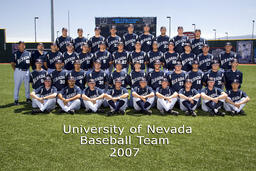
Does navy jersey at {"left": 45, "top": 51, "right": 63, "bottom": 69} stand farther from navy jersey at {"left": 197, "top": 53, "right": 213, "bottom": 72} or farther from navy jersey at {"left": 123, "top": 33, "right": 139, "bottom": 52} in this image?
navy jersey at {"left": 197, "top": 53, "right": 213, "bottom": 72}

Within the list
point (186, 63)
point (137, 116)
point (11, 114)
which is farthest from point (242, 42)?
point (11, 114)

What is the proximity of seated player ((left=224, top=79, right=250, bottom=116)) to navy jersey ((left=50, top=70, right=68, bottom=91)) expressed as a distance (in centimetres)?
480

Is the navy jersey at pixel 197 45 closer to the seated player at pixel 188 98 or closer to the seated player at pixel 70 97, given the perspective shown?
the seated player at pixel 188 98

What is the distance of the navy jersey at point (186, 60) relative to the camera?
22.9 feet

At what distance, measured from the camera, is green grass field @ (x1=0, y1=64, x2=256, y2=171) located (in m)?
3.29

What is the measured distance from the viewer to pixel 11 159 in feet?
11.3

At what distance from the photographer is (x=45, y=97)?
6.12 metres

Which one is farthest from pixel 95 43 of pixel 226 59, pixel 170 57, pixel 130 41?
pixel 226 59

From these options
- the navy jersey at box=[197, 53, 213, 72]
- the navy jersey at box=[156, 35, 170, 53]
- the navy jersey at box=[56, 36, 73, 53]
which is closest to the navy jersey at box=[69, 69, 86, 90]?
the navy jersey at box=[56, 36, 73, 53]

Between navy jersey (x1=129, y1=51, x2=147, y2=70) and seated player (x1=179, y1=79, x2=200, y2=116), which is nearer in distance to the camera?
seated player (x1=179, y1=79, x2=200, y2=116)

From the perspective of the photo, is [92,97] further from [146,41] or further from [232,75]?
[232,75]

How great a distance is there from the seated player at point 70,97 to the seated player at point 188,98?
2.94 m

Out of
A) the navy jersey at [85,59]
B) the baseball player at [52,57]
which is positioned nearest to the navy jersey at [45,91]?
the baseball player at [52,57]

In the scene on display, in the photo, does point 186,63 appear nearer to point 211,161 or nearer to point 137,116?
point 137,116
